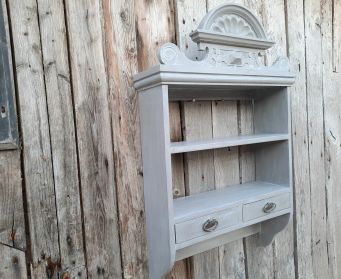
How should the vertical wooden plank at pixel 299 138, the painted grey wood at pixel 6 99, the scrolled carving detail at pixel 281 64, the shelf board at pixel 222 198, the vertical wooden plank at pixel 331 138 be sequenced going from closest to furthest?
the painted grey wood at pixel 6 99 < the shelf board at pixel 222 198 < the scrolled carving detail at pixel 281 64 < the vertical wooden plank at pixel 299 138 < the vertical wooden plank at pixel 331 138

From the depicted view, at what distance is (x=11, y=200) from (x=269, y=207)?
100 centimetres

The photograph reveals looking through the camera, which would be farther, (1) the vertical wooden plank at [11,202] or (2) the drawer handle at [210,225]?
(2) the drawer handle at [210,225]

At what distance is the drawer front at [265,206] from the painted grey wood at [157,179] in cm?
36

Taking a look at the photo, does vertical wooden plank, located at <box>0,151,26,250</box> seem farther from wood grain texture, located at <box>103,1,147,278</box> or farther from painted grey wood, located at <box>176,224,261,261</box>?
painted grey wood, located at <box>176,224,261,261</box>

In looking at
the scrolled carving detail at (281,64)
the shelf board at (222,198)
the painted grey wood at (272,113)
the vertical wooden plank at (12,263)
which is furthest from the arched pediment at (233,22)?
the vertical wooden plank at (12,263)

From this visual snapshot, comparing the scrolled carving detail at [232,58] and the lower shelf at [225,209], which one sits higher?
the scrolled carving detail at [232,58]

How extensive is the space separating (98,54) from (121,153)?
1.26 ft

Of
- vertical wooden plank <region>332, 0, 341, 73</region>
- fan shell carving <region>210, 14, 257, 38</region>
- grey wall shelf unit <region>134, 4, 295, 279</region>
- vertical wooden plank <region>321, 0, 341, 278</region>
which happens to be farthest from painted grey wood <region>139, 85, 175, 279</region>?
vertical wooden plank <region>332, 0, 341, 73</region>

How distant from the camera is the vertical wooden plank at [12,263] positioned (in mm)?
878

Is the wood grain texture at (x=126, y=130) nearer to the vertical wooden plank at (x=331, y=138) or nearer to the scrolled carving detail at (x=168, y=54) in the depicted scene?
the scrolled carving detail at (x=168, y=54)

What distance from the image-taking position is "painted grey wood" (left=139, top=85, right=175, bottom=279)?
0.90 metres

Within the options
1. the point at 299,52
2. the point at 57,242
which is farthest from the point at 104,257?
the point at 299,52

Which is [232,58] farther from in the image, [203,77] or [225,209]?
[225,209]

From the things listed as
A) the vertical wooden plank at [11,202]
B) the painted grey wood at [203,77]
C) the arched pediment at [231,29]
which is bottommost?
the vertical wooden plank at [11,202]
